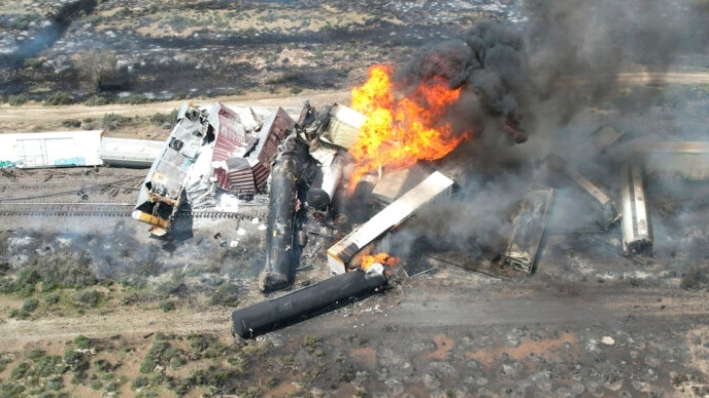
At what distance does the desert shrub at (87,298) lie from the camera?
28141mm

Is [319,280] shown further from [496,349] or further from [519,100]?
[519,100]

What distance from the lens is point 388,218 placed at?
30062mm

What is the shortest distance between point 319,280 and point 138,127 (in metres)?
21.5

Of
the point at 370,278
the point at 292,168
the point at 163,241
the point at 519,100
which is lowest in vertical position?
the point at 163,241

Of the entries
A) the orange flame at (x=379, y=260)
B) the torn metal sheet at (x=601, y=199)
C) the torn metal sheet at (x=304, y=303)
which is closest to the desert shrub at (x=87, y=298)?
the torn metal sheet at (x=304, y=303)

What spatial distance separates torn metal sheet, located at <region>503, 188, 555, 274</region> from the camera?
28891 mm

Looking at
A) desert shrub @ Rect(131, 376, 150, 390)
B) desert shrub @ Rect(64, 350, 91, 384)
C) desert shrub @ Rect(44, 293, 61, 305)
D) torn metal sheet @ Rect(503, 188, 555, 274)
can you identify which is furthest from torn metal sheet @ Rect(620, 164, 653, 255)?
desert shrub @ Rect(44, 293, 61, 305)

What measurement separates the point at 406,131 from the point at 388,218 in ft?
20.8

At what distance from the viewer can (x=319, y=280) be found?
2925cm

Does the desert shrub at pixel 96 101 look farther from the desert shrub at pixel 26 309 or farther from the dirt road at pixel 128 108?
the desert shrub at pixel 26 309

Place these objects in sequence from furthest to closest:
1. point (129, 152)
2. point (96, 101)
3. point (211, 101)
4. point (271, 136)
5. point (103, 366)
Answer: point (96, 101) → point (211, 101) → point (129, 152) → point (271, 136) → point (103, 366)

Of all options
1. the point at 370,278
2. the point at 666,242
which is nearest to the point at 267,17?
the point at 370,278

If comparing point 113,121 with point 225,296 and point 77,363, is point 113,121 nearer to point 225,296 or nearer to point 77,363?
point 225,296

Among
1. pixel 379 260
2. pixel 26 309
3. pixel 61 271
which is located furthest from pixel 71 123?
pixel 379 260
